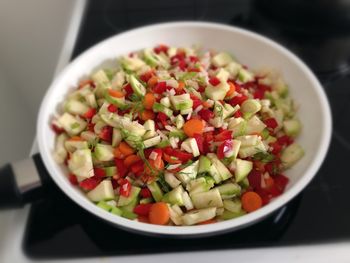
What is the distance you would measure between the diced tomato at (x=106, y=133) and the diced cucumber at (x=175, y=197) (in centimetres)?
15

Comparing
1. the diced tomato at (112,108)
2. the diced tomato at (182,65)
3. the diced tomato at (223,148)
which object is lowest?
the diced tomato at (223,148)

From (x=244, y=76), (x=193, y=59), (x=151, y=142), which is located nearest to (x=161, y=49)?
(x=193, y=59)

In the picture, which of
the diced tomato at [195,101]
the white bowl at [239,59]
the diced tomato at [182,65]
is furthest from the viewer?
the diced tomato at [182,65]

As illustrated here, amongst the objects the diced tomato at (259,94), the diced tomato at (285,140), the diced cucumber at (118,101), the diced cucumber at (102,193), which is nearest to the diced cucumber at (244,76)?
the diced tomato at (259,94)

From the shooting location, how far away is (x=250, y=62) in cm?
88

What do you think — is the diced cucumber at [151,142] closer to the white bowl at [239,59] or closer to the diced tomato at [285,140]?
the white bowl at [239,59]

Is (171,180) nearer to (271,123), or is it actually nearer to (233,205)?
(233,205)

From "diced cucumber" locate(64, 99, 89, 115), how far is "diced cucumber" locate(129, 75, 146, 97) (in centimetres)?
11

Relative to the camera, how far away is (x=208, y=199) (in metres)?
0.62

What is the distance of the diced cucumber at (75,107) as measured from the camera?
0.76 metres

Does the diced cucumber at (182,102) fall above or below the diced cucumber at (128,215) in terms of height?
above

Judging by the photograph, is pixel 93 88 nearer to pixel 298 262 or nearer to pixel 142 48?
pixel 142 48

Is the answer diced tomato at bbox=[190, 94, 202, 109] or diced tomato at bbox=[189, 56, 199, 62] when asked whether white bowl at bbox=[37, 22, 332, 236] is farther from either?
diced tomato at bbox=[190, 94, 202, 109]

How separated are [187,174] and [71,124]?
251 millimetres
